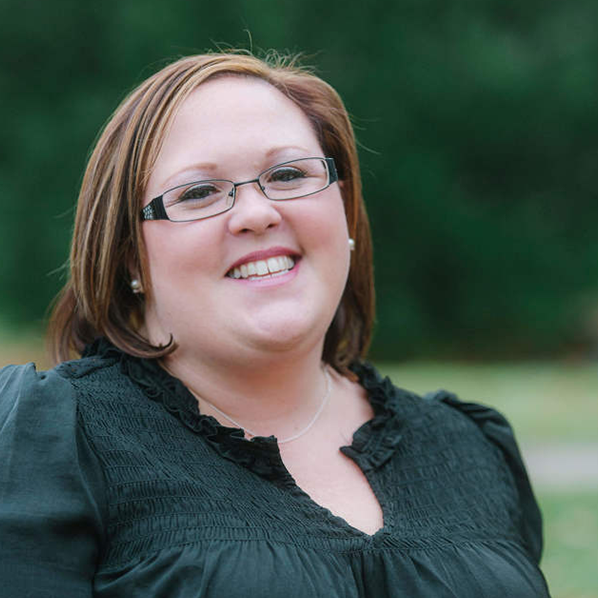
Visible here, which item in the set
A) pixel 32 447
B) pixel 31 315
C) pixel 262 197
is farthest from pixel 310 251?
pixel 31 315

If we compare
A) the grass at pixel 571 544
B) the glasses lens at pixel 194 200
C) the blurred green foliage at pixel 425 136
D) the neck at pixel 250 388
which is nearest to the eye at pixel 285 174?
the glasses lens at pixel 194 200

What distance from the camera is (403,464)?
2396mm

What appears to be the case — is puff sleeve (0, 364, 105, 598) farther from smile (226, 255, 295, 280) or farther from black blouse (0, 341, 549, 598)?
smile (226, 255, 295, 280)

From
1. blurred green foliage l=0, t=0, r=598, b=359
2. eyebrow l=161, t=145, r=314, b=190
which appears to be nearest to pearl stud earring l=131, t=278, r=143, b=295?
eyebrow l=161, t=145, r=314, b=190

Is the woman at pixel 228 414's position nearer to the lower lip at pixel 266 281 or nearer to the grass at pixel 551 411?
the lower lip at pixel 266 281

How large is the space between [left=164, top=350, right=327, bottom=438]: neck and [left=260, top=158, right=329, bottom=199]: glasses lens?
39 centimetres

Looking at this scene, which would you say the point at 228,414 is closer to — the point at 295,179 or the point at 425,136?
the point at 295,179

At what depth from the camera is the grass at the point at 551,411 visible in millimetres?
4592

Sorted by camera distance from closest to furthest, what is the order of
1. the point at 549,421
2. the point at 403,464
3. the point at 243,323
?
the point at 243,323 → the point at 403,464 → the point at 549,421

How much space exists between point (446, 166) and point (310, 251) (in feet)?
47.3

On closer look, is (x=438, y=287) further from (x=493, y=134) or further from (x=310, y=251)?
(x=310, y=251)

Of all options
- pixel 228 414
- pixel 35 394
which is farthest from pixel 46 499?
pixel 228 414

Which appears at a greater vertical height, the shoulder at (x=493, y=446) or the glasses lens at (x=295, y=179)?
the glasses lens at (x=295, y=179)

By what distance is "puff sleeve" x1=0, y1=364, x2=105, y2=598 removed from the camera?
176 centimetres
